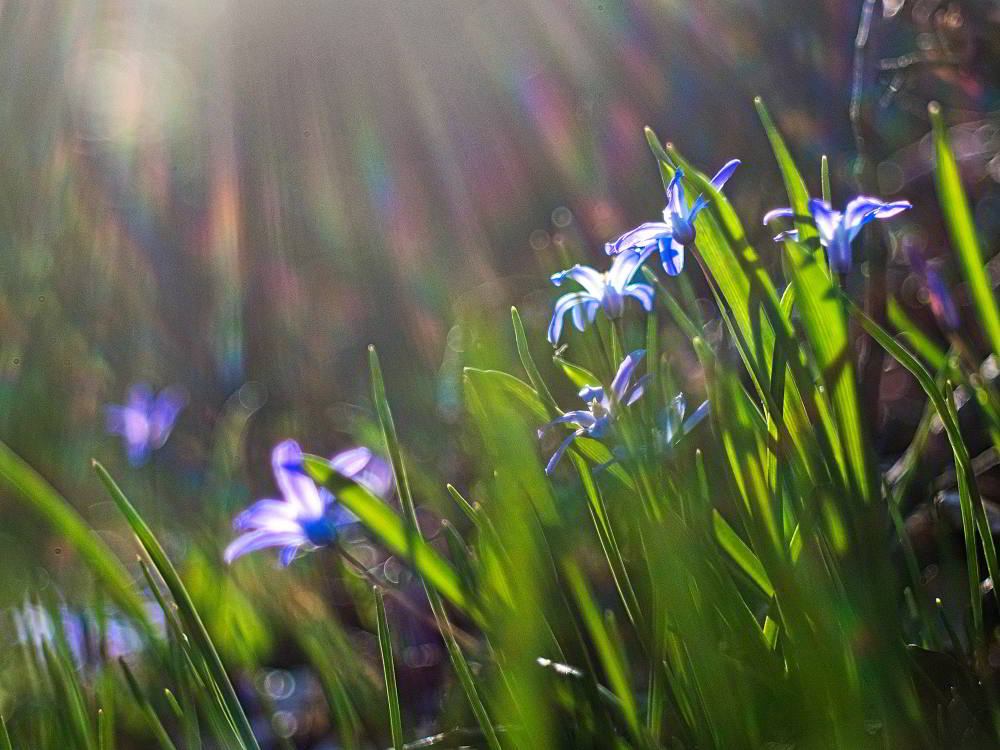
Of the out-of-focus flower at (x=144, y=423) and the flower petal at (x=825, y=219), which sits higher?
the flower petal at (x=825, y=219)

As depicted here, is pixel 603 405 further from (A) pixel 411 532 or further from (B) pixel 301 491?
(B) pixel 301 491

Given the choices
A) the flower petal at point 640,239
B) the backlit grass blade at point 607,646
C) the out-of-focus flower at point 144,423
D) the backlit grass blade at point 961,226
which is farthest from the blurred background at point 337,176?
the backlit grass blade at point 961,226

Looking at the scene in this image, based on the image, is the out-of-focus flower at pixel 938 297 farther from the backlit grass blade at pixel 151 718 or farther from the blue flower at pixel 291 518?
the backlit grass blade at pixel 151 718

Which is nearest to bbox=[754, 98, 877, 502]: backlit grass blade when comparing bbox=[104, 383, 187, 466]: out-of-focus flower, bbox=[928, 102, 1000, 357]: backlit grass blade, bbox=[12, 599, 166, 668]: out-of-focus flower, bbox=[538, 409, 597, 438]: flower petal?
bbox=[928, 102, 1000, 357]: backlit grass blade

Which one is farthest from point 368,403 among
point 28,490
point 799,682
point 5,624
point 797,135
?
point 799,682

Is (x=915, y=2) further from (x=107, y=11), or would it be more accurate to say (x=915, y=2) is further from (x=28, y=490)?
(x=107, y=11)

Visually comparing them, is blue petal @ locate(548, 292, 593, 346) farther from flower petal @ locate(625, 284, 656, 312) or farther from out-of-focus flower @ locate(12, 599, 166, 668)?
out-of-focus flower @ locate(12, 599, 166, 668)
